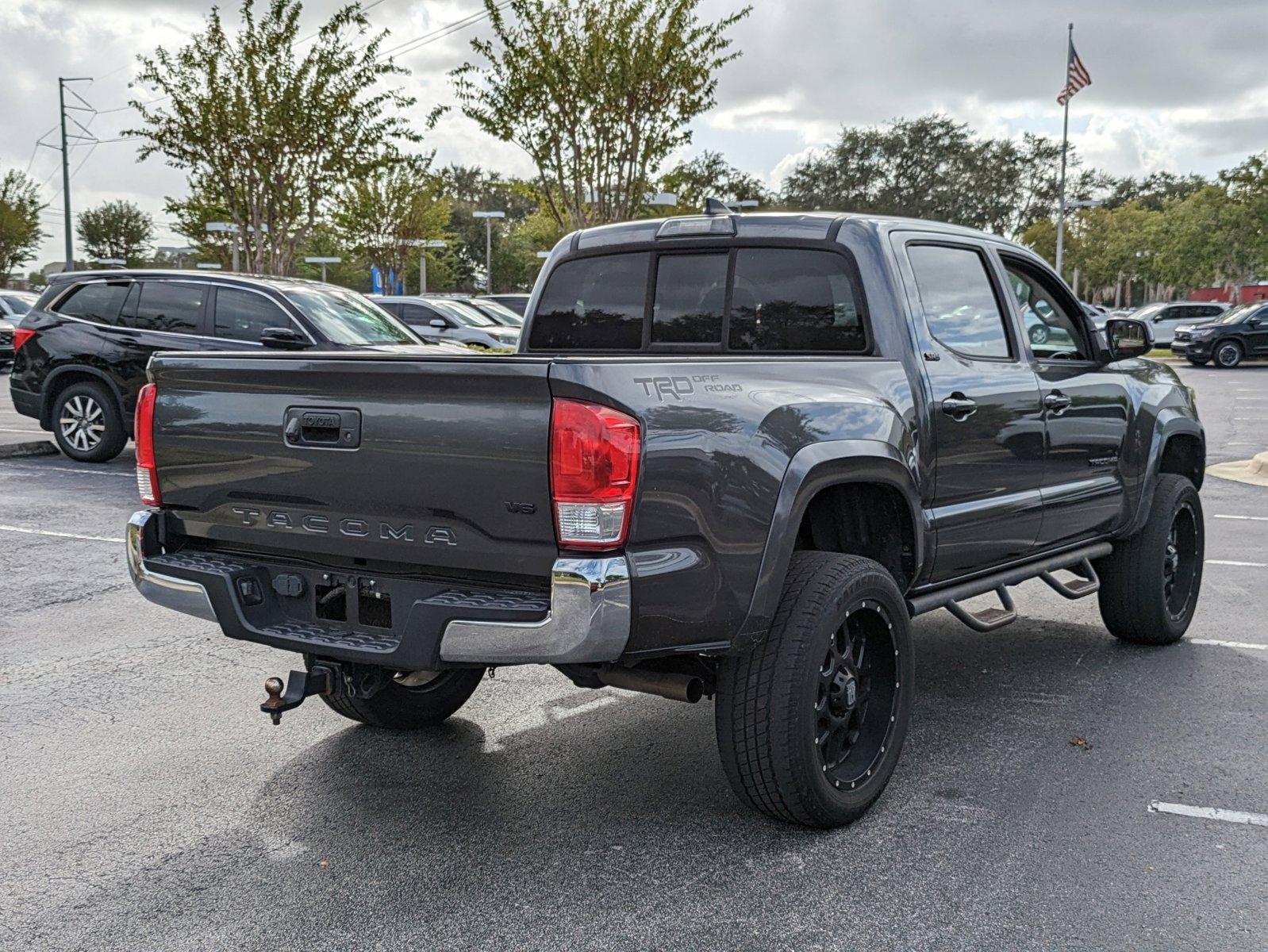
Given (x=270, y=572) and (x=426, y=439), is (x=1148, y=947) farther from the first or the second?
(x=270, y=572)

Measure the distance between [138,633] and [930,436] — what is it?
13.4 ft

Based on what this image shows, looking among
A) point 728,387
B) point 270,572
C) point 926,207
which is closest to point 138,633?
point 270,572

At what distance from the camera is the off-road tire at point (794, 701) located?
3.68 m

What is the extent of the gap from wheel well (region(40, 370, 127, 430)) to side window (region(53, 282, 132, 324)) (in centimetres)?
55

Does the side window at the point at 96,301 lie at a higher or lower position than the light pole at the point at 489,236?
lower

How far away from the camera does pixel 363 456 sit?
3.56 m

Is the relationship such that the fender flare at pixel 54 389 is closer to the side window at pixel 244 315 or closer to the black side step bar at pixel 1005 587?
the side window at pixel 244 315

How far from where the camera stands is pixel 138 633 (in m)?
6.30

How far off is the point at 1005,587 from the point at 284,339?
7.60 metres

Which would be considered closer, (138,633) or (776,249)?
(776,249)

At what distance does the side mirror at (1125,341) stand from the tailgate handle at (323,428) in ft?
11.8

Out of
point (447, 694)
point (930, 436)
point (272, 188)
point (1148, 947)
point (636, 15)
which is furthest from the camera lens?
point (272, 188)

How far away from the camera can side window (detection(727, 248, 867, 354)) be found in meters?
4.62

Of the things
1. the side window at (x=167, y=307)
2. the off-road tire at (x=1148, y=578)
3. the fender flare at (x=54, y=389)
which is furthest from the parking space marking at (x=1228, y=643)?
the fender flare at (x=54, y=389)
